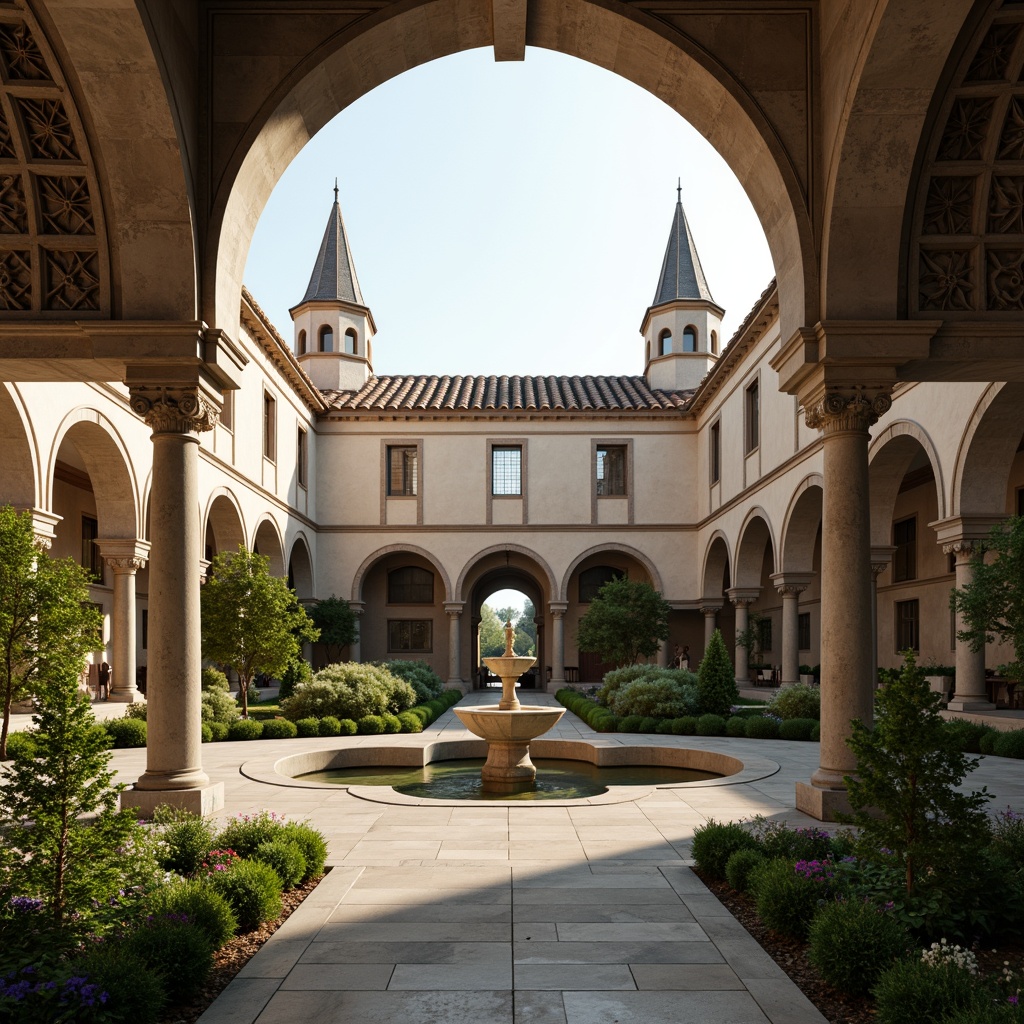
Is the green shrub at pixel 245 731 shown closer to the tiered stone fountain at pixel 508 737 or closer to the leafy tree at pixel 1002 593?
the tiered stone fountain at pixel 508 737

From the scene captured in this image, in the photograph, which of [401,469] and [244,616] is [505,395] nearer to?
[401,469]

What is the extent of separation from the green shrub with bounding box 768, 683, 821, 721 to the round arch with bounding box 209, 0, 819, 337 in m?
10.8

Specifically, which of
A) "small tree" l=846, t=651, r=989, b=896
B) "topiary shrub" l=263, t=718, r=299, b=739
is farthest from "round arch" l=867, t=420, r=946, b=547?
"small tree" l=846, t=651, r=989, b=896

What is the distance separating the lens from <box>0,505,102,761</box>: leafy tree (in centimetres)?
1222

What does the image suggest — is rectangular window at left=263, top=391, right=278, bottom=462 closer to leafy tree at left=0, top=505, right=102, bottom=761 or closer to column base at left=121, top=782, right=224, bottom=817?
leafy tree at left=0, top=505, right=102, bottom=761

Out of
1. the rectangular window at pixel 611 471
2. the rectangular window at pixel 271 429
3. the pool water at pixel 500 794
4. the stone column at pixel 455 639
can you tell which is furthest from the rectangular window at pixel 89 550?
the rectangular window at pixel 611 471

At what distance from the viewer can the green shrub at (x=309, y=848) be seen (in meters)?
6.92

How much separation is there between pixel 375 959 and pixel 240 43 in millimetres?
7454

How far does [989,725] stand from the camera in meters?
15.8

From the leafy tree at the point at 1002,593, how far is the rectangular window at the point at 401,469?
74.7 feet

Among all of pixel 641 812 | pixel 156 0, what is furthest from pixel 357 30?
pixel 641 812

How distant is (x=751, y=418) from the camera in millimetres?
27609

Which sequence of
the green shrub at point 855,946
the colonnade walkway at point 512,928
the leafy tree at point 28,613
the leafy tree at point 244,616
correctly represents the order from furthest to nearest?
the leafy tree at point 244,616 < the leafy tree at point 28,613 < the green shrub at point 855,946 < the colonnade walkway at point 512,928

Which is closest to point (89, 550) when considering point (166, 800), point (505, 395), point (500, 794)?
point (505, 395)
